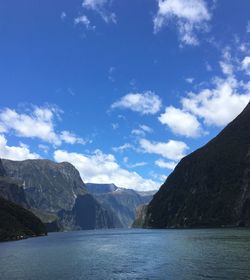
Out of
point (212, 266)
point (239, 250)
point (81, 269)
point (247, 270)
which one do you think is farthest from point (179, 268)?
point (239, 250)

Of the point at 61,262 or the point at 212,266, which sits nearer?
the point at 212,266

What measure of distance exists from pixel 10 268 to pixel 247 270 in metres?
50.8

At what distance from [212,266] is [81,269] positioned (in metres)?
26.8

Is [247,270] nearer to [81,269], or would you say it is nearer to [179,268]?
[179,268]

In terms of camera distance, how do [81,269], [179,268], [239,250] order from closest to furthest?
[179,268] → [81,269] → [239,250]

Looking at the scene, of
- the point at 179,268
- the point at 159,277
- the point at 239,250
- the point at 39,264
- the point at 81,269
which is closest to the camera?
the point at 159,277

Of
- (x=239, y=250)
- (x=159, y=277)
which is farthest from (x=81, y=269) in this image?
(x=239, y=250)

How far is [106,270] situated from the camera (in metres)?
86.6

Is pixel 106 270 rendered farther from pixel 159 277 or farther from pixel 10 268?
pixel 10 268

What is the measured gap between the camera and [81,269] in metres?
89.8

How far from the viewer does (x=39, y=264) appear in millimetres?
101188

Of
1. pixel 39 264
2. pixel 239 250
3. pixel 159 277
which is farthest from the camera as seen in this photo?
pixel 239 250

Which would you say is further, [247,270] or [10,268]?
[10,268]

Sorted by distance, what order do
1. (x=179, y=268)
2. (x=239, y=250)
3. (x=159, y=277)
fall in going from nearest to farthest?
(x=159, y=277)
(x=179, y=268)
(x=239, y=250)
